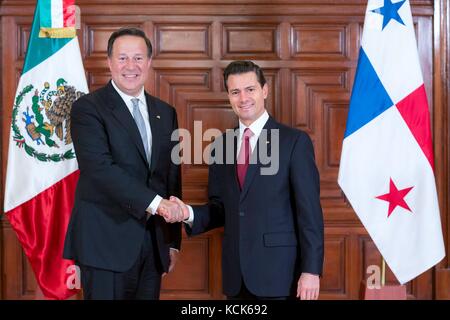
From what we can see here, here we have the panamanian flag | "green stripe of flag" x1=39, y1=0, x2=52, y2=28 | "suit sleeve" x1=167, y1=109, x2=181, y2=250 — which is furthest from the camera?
"green stripe of flag" x1=39, y1=0, x2=52, y2=28

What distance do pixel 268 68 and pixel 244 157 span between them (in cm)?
116

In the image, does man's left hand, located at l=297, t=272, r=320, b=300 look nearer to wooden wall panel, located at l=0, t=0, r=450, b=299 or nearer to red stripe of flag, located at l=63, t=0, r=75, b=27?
wooden wall panel, located at l=0, t=0, r=450, b=299

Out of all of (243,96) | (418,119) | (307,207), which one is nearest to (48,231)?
(243,96)

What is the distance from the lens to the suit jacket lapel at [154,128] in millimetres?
2301

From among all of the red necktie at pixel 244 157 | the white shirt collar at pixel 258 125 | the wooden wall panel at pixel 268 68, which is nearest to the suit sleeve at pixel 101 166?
the red necktie at pixel 244 157

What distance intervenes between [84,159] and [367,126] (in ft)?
4.50

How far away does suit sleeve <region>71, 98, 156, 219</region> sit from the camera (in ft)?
7.16

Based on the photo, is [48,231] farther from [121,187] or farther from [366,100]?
[366,100]

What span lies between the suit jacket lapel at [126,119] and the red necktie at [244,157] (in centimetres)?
38

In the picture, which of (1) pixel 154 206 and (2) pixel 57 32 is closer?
(1) pixel 154 206

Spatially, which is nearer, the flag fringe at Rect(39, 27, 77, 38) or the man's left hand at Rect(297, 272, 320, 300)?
the man's left hand at Rect(297, 272, 320, 300)

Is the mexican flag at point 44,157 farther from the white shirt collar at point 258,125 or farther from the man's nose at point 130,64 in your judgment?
the white shirt collar at point 258,125

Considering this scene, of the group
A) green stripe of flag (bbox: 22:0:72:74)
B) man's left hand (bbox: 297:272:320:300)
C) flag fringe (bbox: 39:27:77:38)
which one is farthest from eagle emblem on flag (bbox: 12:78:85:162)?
man's left hand (bbox: 297:272:320:300)

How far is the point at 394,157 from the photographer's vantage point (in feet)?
9.02
